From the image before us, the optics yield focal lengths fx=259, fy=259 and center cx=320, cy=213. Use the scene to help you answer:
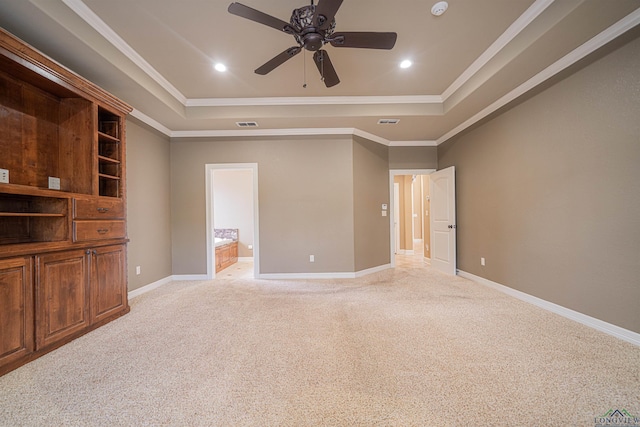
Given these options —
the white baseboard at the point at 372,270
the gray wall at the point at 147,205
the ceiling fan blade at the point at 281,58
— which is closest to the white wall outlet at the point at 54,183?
the gray wall at the point at 147,205

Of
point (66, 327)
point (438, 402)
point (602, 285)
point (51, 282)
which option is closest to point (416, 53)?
point (602, 285)

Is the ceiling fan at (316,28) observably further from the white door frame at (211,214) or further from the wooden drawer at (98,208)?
the white door frame at (211,214)

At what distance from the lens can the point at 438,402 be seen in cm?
154

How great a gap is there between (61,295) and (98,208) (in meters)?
0.85

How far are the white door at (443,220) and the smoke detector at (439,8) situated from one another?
2.91 m

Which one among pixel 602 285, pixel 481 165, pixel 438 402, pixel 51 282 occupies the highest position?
pixel 481 165

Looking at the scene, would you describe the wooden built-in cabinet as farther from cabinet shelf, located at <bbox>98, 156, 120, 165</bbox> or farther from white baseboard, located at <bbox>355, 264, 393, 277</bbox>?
white baseboard, located at <bbox>355, 264, 393, 277</bbox>

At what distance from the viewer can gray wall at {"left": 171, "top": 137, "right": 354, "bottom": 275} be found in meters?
4.70

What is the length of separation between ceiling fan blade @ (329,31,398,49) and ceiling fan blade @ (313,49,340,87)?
205 mm

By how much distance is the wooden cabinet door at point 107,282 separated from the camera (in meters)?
2.58

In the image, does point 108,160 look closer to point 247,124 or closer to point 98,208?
point 98,208

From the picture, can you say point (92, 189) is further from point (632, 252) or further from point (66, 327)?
point (632, 252)

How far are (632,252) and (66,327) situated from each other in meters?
4.95

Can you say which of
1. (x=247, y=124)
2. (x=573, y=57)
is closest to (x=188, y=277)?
(x=247, y=124)
